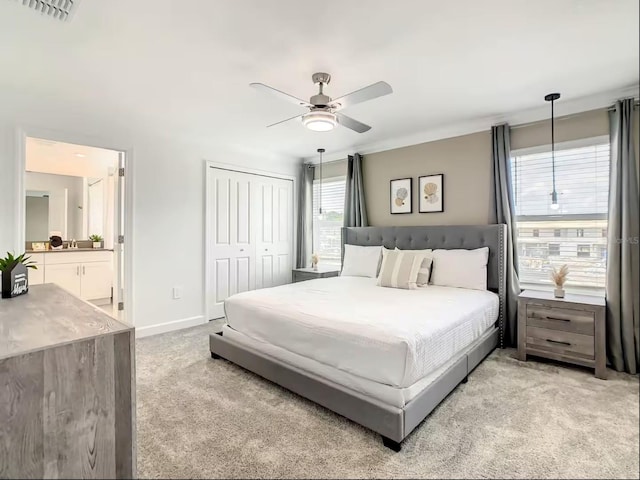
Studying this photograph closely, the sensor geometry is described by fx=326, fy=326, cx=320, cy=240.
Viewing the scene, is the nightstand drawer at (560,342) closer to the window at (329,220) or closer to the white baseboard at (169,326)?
the window at (329,220)

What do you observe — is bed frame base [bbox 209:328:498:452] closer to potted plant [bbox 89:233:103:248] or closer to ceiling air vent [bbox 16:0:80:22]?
ceiling air vent [bbox 16:0:80:22]

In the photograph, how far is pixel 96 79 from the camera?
8.21 feet

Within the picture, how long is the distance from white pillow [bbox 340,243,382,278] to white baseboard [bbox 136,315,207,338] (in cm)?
195

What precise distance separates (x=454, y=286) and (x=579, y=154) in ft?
5.32

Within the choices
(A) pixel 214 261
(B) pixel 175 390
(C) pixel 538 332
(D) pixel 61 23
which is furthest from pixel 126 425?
(A) pixel 214 261

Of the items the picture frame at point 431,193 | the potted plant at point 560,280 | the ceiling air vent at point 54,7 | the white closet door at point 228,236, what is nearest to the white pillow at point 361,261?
the picture frame at point 431,193

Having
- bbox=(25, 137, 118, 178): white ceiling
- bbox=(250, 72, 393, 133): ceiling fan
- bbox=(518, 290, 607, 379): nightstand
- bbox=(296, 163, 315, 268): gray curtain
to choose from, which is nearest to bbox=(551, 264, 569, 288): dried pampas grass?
bbox=(518, 290, 607, 379): nightstand

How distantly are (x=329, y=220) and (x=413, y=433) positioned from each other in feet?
11.8

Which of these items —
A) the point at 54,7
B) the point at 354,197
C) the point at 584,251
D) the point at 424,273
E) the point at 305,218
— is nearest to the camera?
the point at 54,7

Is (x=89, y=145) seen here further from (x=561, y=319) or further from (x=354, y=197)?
(x=561, y=319)

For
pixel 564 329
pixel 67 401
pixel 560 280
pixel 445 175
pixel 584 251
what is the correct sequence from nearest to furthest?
pixel 67 401
pixel 564 329
pixel 560 280
pixel 584 251
pixel 445 175

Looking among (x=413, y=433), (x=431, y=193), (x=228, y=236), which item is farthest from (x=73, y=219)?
(x=413, y=433)

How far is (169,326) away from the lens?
386 cm

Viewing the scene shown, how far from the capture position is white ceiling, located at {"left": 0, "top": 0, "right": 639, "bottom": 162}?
5.75 ft
